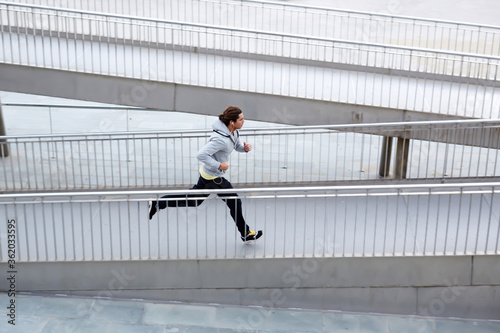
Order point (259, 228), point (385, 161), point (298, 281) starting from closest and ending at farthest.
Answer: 1. point (298, 281)
2. point (259, 228)
3. point (385, 161)

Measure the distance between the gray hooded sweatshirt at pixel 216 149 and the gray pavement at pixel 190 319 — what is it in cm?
173

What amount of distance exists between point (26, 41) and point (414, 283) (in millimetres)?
7350

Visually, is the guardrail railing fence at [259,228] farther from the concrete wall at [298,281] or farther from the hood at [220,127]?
the hood at [220,127]

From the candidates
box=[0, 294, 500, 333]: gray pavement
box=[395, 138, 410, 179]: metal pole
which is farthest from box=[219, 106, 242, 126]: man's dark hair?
box=[395, 138, 410, 179]: metal pole

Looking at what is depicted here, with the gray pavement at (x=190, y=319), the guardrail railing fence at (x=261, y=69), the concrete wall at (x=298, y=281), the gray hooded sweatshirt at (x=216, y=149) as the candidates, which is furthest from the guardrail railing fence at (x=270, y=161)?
the gray pavement at (x=190, y=319)

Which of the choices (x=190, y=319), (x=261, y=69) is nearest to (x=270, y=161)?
(x=261, y=69)

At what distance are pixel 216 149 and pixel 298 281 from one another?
190cm

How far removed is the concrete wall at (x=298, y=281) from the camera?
26.9 feet

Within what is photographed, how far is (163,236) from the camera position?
28.7 ft

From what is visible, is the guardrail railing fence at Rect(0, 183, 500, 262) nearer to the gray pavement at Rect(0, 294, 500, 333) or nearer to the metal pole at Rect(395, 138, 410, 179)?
the gray pavement at Rect(0, 294, 500, 333)

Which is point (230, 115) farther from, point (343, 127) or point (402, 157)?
point (402, 157)

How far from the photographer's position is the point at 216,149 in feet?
26.7

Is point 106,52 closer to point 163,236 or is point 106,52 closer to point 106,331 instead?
point 163,236

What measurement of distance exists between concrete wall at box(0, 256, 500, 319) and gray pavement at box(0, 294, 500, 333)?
10cm
